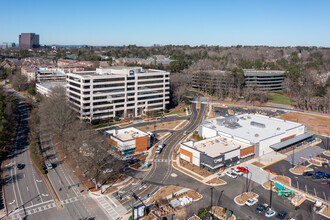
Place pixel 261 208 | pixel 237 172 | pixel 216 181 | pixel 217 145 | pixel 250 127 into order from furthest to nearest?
1. pixel 250 127
2. pixel 217 145
3. pixel 237 172
4. pixel 216 181
5. pixel 261 208

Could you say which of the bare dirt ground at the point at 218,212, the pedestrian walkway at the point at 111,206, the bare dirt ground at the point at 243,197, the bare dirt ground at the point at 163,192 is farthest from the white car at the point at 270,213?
the pedestrian walkway at the point at 111,206

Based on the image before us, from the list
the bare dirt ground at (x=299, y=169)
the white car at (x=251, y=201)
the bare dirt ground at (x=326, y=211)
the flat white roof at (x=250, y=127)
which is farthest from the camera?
the flat white roof at (x=250, y=127)

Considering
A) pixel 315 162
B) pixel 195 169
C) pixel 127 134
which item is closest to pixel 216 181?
pixel 195 169

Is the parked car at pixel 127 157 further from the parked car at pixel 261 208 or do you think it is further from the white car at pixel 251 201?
the parked car at pixel 261 208

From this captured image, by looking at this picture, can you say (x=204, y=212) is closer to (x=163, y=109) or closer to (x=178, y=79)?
(x=163, y=109)

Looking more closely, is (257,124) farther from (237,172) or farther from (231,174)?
(231,174)

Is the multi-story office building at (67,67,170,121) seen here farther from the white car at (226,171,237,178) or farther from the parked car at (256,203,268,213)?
the parked car at (256,203,268,213)
